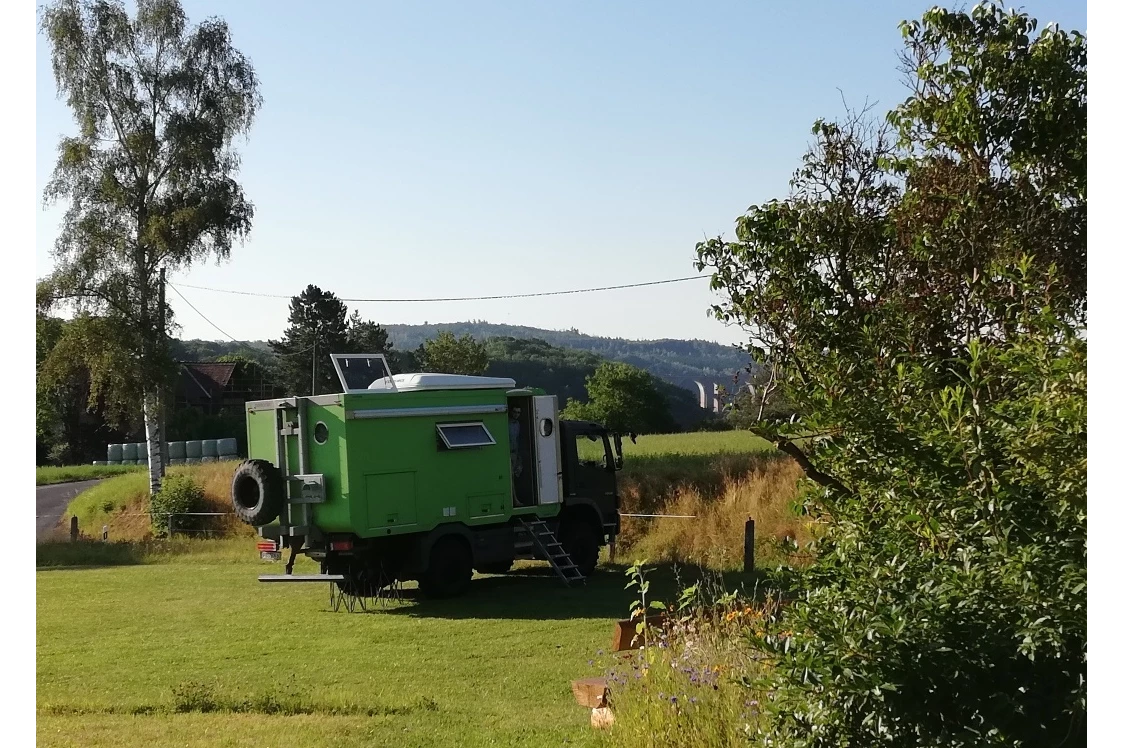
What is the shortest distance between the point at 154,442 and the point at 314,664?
20042mm

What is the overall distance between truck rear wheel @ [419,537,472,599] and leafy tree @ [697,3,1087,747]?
10.00 metres

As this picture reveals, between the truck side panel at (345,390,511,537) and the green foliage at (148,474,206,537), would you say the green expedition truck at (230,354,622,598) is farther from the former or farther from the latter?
the green foliage at (148,474,206,537)

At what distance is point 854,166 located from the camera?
6.64 metres

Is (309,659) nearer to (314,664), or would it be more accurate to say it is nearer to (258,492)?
(314,664)

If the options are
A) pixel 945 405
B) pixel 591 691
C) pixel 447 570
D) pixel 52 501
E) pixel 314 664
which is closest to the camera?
pixel 945 405

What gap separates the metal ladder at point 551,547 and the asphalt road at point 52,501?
1799cm

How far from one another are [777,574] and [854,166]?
286 cm

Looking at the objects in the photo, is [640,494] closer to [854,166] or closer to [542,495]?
[542,495]

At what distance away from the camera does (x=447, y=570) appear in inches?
620

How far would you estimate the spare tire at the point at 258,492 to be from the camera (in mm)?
15227

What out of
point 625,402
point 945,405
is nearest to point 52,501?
point 625,402

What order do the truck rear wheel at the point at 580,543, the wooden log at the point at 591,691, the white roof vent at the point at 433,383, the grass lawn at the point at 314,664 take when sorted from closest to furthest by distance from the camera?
1. the wooden log at the point at 591,691
2. the grass lawn at the point at 314,664
3. the white roof vent at the point at 433,383
4. the truck rear wheel at the point at 580,543

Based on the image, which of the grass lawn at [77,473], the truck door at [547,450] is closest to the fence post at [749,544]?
the truck door at [547,450]

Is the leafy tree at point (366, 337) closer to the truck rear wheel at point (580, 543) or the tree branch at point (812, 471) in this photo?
the truck rear wheel at point (580, 543)
